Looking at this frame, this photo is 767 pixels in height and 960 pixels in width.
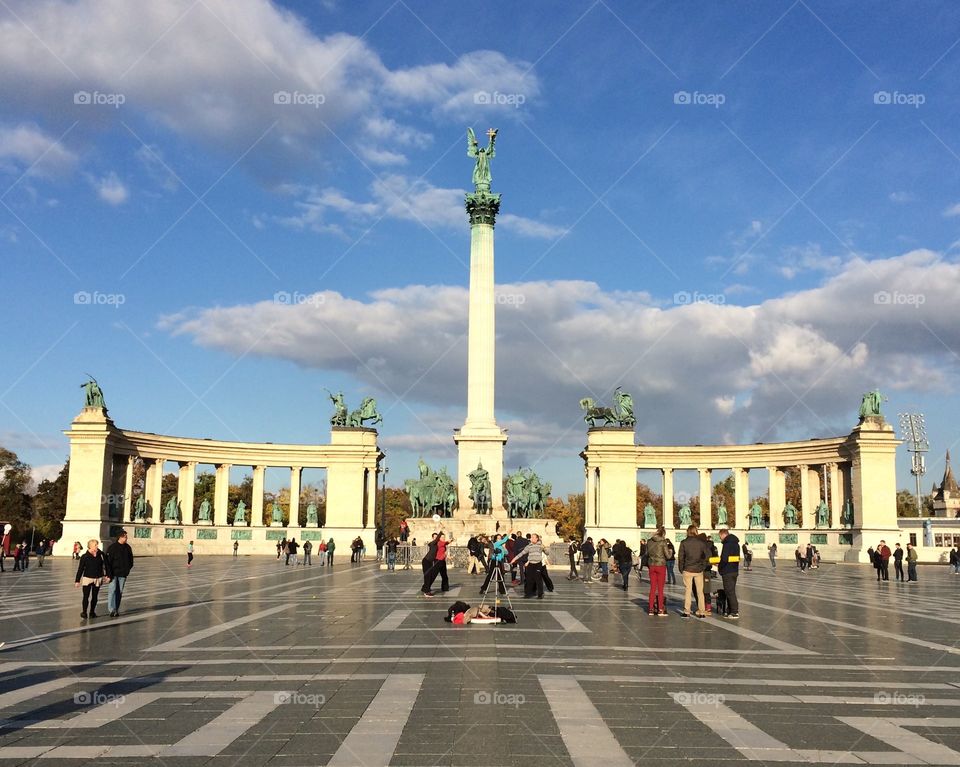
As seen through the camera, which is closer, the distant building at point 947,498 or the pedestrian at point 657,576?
the pedestrian at point 657,576

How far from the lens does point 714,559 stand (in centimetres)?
2198

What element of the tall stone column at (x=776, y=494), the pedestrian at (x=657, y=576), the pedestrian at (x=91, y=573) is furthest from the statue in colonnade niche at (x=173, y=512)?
the pedestrian at (x=657, y=576)

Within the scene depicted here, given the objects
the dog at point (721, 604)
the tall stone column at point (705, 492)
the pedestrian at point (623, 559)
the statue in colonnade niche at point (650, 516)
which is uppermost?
the tall stone column at point (705, 492)

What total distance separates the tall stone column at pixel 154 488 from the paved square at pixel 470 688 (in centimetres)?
6054

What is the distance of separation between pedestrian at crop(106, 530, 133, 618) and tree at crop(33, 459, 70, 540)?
83.4m

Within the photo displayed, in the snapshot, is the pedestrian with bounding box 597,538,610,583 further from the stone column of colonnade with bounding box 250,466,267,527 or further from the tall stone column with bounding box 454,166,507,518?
the stone column of colonnade with bounding box 250,466,267,527

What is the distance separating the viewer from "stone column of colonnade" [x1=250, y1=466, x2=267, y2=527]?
277ft

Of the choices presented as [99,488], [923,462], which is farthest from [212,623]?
[923,462]

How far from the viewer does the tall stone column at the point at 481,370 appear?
6253 centimetres

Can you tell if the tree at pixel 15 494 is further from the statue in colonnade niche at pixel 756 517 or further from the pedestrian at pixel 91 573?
the pedestrian at pixel 91 573

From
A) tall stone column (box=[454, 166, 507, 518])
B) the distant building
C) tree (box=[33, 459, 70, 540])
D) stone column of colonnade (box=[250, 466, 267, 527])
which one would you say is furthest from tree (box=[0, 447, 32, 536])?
the distant building

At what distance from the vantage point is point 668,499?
87.7m

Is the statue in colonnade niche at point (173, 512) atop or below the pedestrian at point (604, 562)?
atop

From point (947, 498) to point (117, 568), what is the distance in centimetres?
17775
